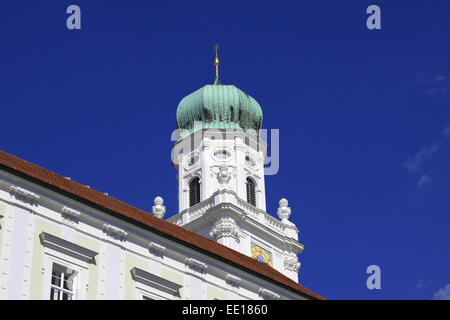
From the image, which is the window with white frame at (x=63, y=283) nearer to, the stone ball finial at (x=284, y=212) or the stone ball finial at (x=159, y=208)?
the stone ball finial at (x=159, y=208)

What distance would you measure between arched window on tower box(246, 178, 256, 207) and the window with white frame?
149ft

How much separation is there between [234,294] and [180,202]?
1681 inches

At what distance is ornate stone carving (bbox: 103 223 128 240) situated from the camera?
3067cm

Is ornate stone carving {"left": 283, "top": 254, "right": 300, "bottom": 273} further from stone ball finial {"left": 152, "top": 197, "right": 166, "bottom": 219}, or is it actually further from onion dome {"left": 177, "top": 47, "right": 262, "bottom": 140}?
onion dome {"left": 177, "top": 47, "right": 262, "bottom": 140}

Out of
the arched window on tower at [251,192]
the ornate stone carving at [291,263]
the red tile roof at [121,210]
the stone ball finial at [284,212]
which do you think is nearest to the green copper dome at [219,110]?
the arched window on tower at [251,192]

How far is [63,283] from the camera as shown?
2927 centimetres

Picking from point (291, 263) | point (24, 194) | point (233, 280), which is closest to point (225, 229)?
point (291, 263)

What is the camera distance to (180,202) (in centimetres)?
7550

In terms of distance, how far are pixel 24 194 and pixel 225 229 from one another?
38.5 metres

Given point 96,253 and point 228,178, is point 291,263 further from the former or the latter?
point 96,253

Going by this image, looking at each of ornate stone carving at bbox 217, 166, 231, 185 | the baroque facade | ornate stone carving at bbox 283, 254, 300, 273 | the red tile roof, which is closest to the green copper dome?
ornate stone carving at bbox 217, 166, 231, 185

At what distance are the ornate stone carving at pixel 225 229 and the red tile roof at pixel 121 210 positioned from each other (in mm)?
29863
